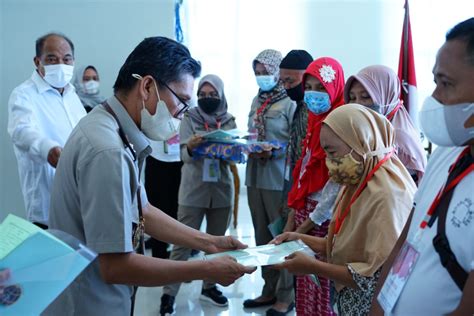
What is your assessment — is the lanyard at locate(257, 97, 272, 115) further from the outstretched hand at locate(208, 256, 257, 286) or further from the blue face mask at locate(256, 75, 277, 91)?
the outstretched hand at locate(208, 256, 257, 286)

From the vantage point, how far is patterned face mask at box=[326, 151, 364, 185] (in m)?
1.79

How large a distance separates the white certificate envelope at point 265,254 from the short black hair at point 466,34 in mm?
930

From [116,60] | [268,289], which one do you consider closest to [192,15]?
[116,60]

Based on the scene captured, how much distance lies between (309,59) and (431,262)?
2441mm

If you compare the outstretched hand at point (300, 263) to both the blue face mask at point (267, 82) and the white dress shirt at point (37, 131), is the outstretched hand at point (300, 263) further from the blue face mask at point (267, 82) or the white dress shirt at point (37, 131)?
the blue face mask at point (267, 82)

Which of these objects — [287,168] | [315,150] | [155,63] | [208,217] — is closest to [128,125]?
[155,63]

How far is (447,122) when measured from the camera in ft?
3.86

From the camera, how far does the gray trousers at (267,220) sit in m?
3.57

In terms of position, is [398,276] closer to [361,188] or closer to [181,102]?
[361,188]

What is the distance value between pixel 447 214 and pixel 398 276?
0.24 m

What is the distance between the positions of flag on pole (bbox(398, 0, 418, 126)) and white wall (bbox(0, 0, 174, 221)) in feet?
7.40

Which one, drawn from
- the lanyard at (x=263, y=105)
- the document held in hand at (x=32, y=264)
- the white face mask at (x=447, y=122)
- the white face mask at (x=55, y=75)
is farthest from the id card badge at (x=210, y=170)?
the document held in hand at (x=32, y=264)

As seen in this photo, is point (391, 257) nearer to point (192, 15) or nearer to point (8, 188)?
point (8, 188)

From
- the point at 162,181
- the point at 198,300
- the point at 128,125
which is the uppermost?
the point at 128,125
